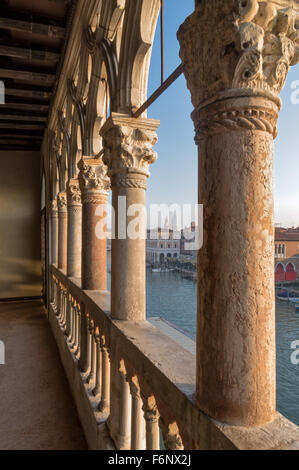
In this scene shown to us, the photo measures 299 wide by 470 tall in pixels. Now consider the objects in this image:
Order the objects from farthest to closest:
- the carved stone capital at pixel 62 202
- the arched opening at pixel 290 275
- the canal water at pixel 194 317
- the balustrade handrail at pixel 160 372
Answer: the canal water at pixel 194 317
the arched opening at pixel 290 275
the carved stone capital at pixel 62 202
the balustrade handrail at pixel 160 372

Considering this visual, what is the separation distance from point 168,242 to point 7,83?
10.5 m

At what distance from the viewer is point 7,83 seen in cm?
529

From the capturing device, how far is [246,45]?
39.7 inches

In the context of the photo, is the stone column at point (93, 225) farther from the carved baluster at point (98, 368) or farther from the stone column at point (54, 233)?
the stone column at point (54, 233)

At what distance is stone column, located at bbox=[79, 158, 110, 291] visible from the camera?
11.3 feet

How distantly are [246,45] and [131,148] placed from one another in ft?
4.56

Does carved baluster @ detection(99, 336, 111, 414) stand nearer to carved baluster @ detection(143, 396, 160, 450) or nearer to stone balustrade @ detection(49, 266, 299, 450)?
stone balustrade @ detection(49, 266, 299, 450)

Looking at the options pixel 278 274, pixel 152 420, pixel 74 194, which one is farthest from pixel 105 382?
pixel 278 274

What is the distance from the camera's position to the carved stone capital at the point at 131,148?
→ 7.66 feet

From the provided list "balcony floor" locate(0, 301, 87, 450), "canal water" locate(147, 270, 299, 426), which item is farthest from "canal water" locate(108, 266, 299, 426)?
"balcony floor" locate(0, 301, 87, 450)

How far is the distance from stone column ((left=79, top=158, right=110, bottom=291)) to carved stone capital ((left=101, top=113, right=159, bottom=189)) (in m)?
1.10

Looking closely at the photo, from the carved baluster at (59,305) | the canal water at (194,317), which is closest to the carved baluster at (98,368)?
the canal water at (194,317)

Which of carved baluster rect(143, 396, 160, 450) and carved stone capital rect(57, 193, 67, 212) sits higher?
carved stone capital rect(57, 193, 67, 212)
